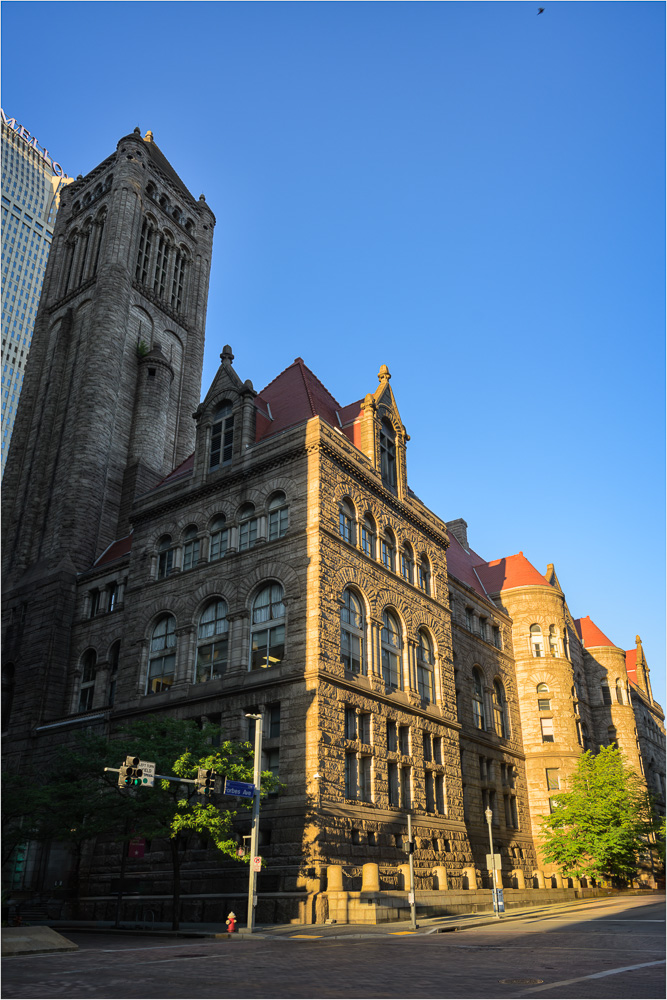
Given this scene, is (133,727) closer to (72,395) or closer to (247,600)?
(247,600)

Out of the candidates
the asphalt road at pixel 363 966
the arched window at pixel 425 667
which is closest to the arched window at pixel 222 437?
the arched window at pixel 425 667

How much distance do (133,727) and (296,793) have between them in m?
7.52

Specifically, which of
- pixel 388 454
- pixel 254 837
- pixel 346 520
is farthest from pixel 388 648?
pixel 254 837

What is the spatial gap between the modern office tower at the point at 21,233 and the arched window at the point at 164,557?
122 meters

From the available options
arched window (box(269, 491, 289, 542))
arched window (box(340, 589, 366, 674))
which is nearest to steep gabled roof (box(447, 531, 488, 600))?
arched window (box(340, 589, 366, 674))

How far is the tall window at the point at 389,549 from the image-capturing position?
136ft

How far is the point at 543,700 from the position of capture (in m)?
58.6

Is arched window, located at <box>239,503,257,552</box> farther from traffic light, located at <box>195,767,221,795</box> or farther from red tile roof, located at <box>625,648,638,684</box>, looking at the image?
red tile roof, located at <box>625,648,638,684</box>

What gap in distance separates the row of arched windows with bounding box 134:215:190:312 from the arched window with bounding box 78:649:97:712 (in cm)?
3415

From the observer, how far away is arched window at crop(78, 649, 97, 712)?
45.8 m

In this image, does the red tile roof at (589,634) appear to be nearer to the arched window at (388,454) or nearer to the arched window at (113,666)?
the arched window at (388,454)

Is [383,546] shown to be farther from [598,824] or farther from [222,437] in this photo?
[598,824]

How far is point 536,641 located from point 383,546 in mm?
25209

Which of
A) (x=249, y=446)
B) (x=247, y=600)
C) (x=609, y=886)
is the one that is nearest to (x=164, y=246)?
(x=249, y=446)
